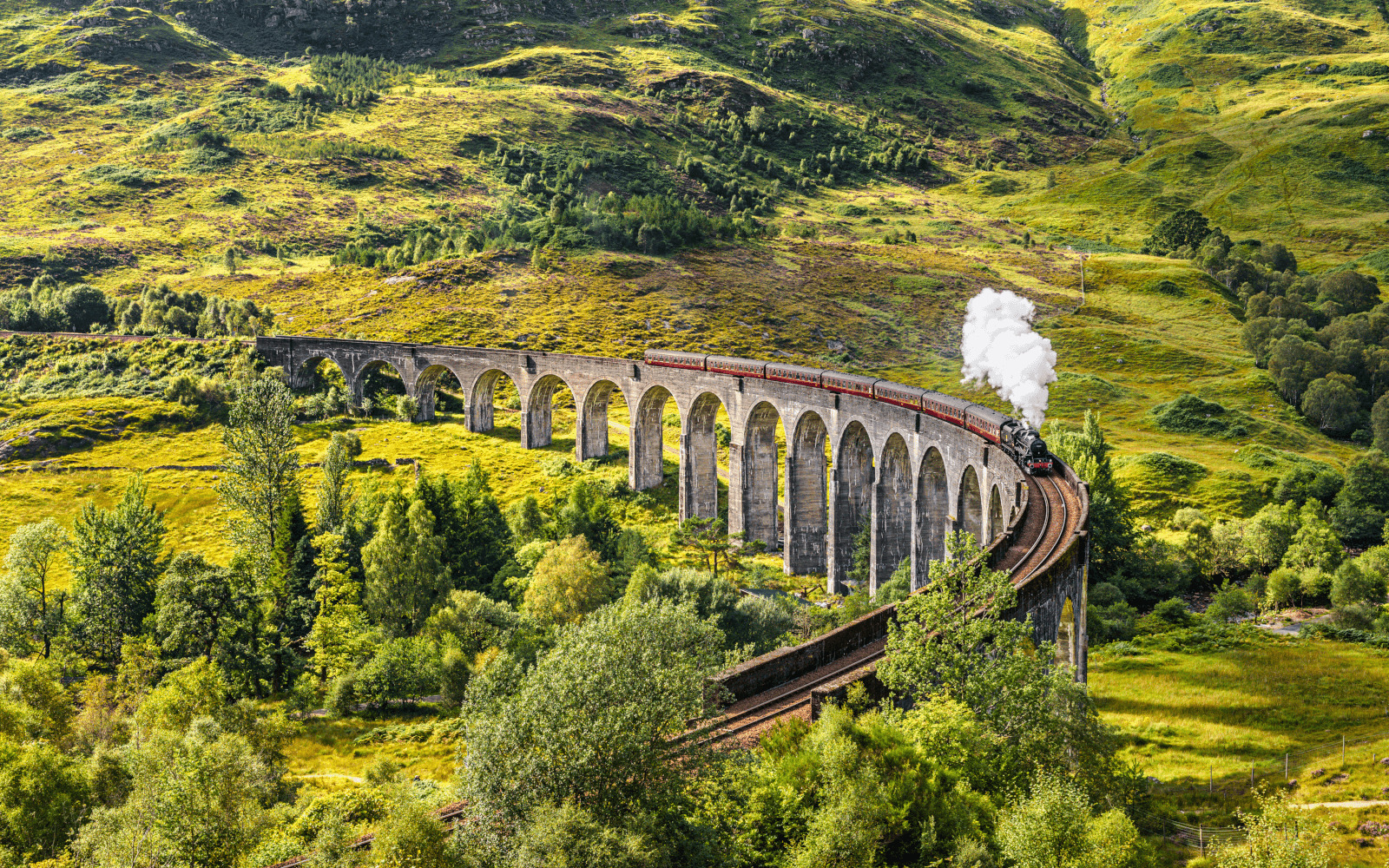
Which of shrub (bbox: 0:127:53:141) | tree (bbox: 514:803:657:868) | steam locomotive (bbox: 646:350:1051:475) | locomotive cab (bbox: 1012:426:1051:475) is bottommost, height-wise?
tree (bbox: 514:803:657:868)

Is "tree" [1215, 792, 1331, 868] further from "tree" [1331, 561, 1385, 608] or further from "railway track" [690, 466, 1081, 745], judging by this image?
"tree" [1331, 561, 1385, 608]

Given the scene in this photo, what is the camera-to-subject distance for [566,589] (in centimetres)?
5453

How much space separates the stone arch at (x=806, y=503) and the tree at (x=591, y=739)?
48.0 metres

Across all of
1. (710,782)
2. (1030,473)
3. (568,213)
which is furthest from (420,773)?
(568,213)

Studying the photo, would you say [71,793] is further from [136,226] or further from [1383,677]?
[136,226]

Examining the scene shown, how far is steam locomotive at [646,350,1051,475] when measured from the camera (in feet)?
158

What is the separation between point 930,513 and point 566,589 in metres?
22.4

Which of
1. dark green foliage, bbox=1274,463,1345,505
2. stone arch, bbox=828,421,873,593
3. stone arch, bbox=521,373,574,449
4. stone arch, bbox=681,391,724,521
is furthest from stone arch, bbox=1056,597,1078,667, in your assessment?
stone arch, bbox=521,373,574,449

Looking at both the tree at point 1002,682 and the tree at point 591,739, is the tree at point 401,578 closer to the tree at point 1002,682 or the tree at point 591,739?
the tree at point 1002,682

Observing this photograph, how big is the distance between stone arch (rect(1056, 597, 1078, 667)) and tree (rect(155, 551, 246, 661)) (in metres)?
43.8

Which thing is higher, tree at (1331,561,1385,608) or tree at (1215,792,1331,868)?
tree at (1215,792,1331,868)

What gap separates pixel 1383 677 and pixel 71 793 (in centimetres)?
6622

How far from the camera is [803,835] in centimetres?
2233

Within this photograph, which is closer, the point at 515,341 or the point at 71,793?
the point at 71,793
